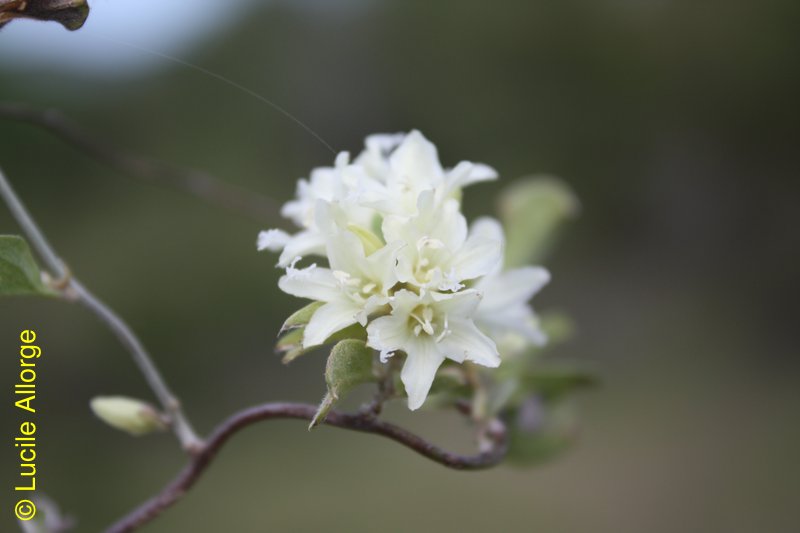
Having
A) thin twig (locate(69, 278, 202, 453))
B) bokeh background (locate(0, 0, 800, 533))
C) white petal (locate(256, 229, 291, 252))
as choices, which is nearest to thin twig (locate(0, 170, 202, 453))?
thin twig (locate(69, 278, 202, 453))

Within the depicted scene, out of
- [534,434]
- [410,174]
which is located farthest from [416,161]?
[534,434]

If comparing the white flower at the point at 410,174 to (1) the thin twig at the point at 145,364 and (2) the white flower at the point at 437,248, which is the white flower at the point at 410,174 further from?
(1) the thin twig at the point at 145,364

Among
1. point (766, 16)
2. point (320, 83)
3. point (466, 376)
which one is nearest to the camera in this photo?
point (466, 376)

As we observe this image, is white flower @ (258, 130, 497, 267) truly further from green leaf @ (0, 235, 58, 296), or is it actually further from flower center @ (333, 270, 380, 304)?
green leaf @ (0, 235, 58, 296)

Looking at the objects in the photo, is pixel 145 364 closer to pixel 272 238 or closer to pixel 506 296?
pixel 272 238

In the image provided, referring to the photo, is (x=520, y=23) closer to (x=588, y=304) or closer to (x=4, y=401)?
(x=588, y=304)

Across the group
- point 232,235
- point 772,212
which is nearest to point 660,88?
point 772,212
